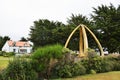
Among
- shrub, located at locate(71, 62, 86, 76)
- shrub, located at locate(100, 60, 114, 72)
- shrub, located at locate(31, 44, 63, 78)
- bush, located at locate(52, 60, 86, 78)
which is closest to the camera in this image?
shrub, located at locate(31, 44, 63, 78)

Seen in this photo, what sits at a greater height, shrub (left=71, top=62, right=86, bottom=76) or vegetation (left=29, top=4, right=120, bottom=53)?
vegetation (left=29, top=4, right=120, bottom=53)

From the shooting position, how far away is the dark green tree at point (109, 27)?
141ft

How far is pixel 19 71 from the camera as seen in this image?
61.7ft

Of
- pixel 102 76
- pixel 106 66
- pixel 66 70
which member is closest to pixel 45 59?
pixel 66 70

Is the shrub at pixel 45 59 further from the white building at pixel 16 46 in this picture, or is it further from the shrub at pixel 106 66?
the white building at pixel 16 46

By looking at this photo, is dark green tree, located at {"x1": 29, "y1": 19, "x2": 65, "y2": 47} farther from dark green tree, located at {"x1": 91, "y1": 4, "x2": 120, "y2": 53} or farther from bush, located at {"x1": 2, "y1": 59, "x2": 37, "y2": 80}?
bush, located at {"x1": 2, "y1": 59, "x2": 37, "y2": 80}

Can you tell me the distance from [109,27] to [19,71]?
1049 inches

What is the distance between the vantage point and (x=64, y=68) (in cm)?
2059

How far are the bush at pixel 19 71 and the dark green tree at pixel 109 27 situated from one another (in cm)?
2420

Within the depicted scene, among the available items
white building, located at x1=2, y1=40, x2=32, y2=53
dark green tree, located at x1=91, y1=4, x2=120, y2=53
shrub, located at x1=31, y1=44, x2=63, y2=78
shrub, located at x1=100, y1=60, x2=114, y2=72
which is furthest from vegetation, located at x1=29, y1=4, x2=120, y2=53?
white building, located at x1=2, y1=40, x2=32, y2=53

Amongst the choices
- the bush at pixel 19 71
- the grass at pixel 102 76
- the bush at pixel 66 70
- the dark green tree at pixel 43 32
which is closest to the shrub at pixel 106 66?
the grass at pixel 102 76

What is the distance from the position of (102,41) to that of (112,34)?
2622 millimetres

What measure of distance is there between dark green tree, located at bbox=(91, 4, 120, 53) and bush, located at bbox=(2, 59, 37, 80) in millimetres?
24200

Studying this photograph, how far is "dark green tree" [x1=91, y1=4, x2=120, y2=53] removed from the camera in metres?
42.9
